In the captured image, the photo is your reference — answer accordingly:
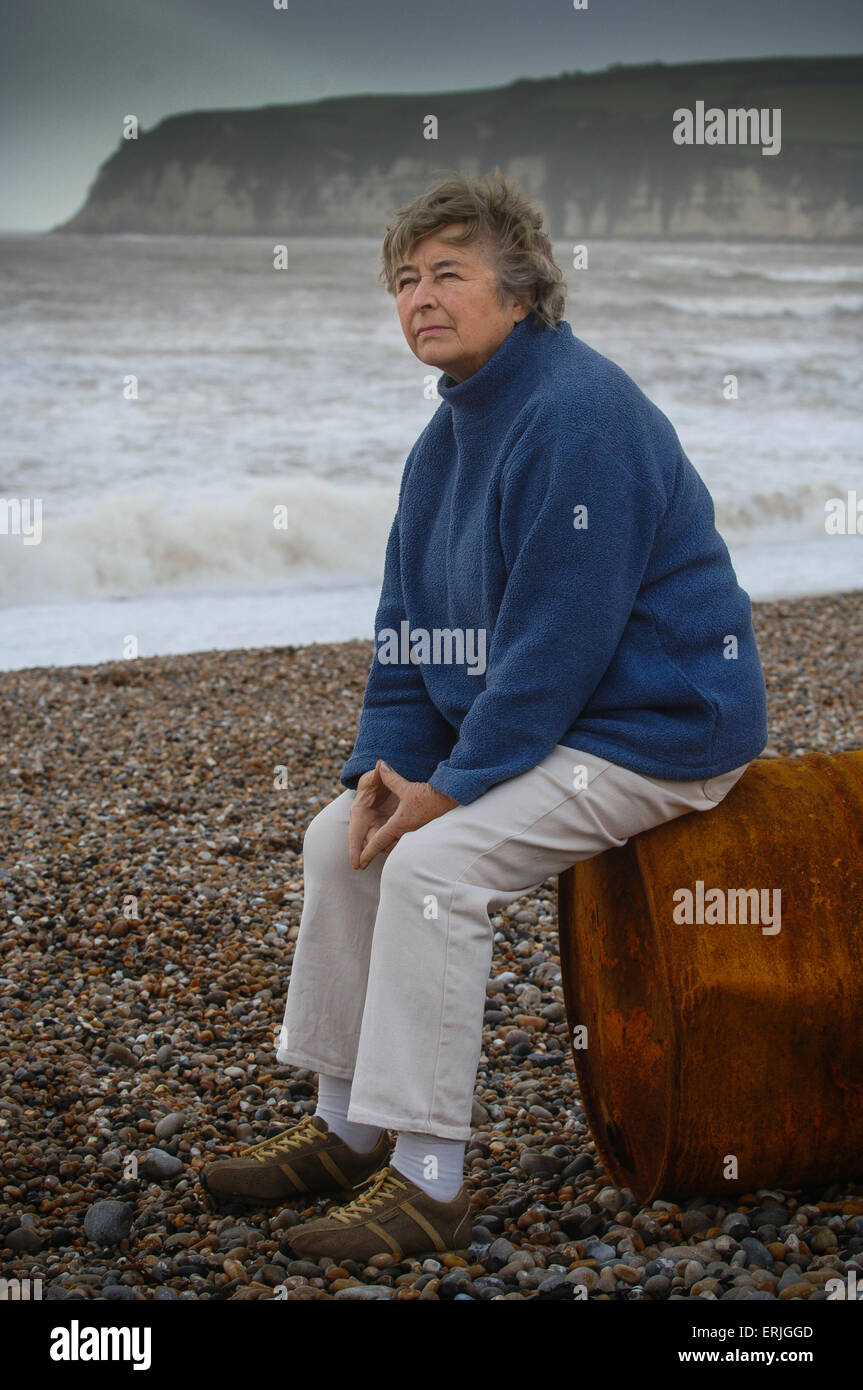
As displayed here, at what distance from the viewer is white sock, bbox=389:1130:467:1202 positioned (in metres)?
2.27

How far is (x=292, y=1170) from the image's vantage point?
8.37 feet

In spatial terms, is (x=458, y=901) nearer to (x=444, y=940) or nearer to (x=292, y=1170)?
(x=444, y=940)

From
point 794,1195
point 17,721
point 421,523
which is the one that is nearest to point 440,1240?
point 794,1195

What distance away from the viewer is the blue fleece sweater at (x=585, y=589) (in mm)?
2248

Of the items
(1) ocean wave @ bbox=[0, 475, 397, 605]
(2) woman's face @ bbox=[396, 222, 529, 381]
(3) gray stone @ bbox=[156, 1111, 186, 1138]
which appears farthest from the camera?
(1) ocean wave @ bbox=[0, 475, 397, 605]

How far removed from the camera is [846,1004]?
7.64ft

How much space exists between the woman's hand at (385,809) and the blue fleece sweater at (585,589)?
0.23 feet

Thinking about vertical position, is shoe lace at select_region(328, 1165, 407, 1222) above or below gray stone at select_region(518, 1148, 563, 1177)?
above

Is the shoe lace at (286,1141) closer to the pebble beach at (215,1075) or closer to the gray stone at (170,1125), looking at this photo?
the pebble beach at (215,1075)

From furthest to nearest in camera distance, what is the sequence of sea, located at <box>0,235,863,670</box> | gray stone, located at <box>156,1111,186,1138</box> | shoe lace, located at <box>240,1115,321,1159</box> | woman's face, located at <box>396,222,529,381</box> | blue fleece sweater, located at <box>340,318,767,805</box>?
sea, located at <box>0,235,863,670</box> → gray stone, located at <box>156,1111,186,1138</box> → shoe lace, located at <box>240,1115,321,1159</box> → woman's face, located at <box>396,222,529,381</box> → blue fleece sweater, located at <box>340,318,767,805</box>

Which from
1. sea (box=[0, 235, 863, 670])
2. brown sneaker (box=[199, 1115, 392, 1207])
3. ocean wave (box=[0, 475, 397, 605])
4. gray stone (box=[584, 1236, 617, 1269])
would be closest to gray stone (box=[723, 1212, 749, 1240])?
gray stone (box=[584, 1236, 617, 1269])

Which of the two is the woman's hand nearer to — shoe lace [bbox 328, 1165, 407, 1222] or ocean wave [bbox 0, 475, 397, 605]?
shoe lace [bbox 328, 1165, 407, 1222]

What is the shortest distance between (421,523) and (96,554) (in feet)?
32.5
